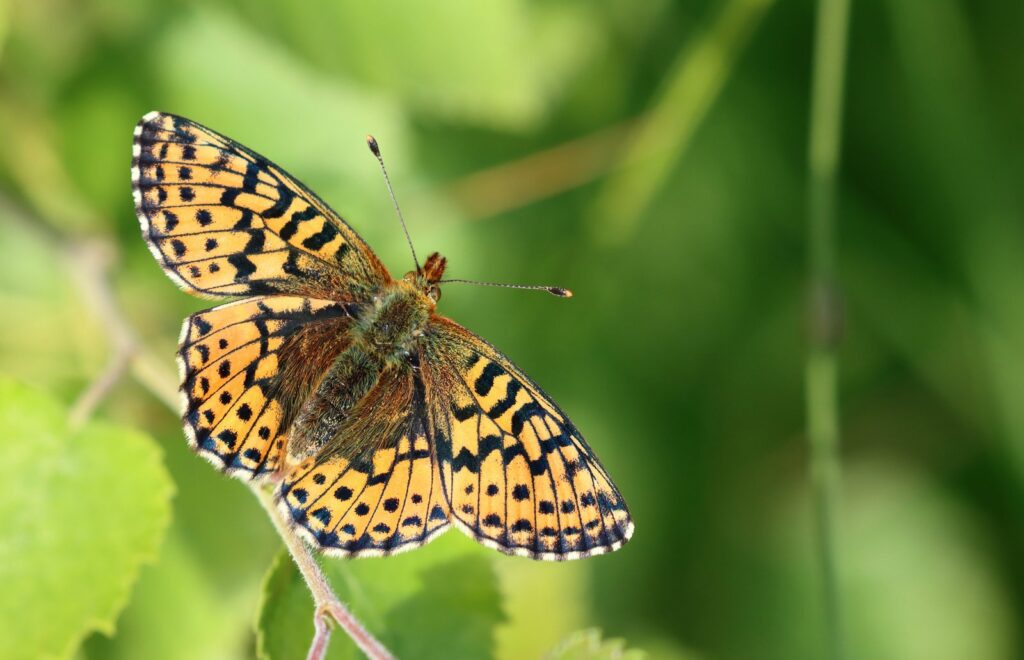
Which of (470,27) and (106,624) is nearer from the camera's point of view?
(106,624)

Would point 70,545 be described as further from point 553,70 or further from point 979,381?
point 979,381

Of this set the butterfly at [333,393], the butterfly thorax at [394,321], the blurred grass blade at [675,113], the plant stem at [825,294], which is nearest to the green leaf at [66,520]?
the butterfly at [333,393]

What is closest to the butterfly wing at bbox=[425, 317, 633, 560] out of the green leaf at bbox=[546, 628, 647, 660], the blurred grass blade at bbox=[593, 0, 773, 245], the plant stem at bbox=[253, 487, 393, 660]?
the green leaf at bbox=[546, 628, 647, 660]

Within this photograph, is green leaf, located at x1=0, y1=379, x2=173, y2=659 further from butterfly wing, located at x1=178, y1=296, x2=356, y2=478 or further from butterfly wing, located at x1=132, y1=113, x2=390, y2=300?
butterfly wing, located at x1=132, y1=113, x2=390, y2=300

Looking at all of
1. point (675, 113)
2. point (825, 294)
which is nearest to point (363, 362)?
point (825, 294)

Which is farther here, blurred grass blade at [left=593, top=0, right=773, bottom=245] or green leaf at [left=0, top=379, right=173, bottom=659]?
blurred grass blade at [left=593, top=0, right=773, bottom=245]

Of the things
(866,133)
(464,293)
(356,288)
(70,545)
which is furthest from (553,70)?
(70,545)

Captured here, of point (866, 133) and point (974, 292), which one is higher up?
point (866, 133)
